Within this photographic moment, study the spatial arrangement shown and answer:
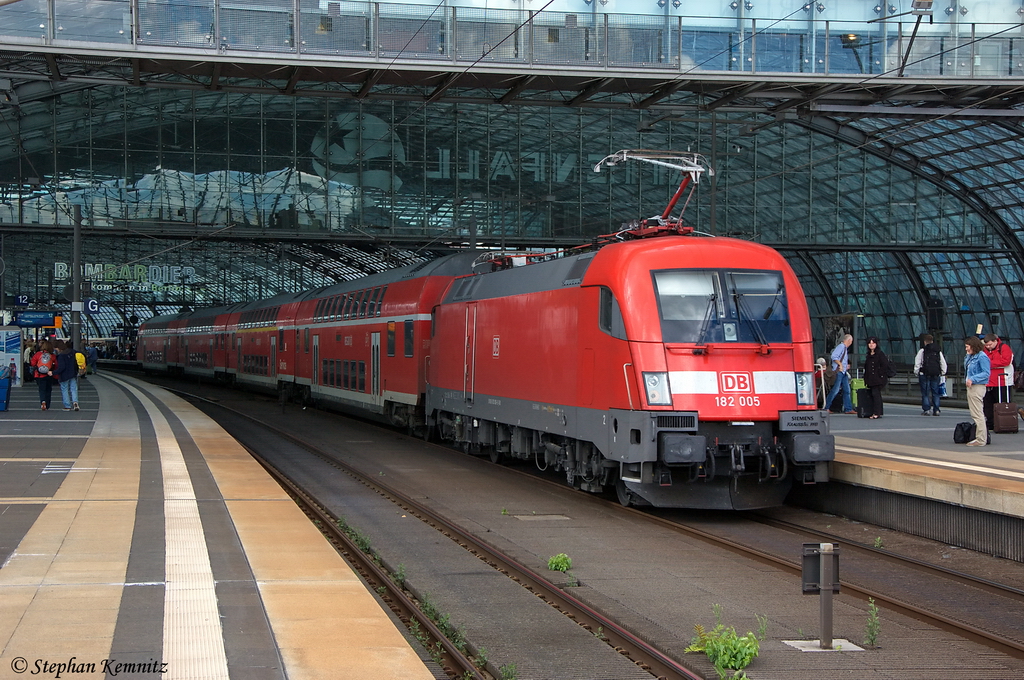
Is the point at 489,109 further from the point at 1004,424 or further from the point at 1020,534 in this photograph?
the point at 1020,534

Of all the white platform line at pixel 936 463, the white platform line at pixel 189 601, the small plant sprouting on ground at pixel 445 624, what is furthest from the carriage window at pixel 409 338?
the small plant sprouting on ground at pixel 445 624

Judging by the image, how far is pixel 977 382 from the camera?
15.1 meters

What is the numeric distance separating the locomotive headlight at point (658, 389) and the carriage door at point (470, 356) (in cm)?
630

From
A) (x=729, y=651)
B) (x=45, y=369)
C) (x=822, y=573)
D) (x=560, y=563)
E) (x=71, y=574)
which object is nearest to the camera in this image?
(x=729, y=651)

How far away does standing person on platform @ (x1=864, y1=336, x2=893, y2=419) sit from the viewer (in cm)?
2131

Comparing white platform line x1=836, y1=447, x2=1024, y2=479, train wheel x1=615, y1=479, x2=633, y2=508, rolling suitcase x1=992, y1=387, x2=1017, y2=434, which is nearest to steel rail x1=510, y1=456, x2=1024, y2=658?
train wheel x1=615, y1=479, x2=633, y2=508

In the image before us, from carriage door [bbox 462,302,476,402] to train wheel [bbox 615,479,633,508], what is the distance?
503 cm

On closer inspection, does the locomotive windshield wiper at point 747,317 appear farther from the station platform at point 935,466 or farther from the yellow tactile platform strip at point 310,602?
the yellow tactile platform strip at point 310,602

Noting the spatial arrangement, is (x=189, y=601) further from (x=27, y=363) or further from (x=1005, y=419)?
(x=27, y=363)

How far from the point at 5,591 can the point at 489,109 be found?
138 ft

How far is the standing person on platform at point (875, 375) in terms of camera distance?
21.3 metres

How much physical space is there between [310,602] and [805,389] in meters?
6.79

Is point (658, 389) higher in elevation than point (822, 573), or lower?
higher

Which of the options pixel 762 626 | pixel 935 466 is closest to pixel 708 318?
pixel 935 466
